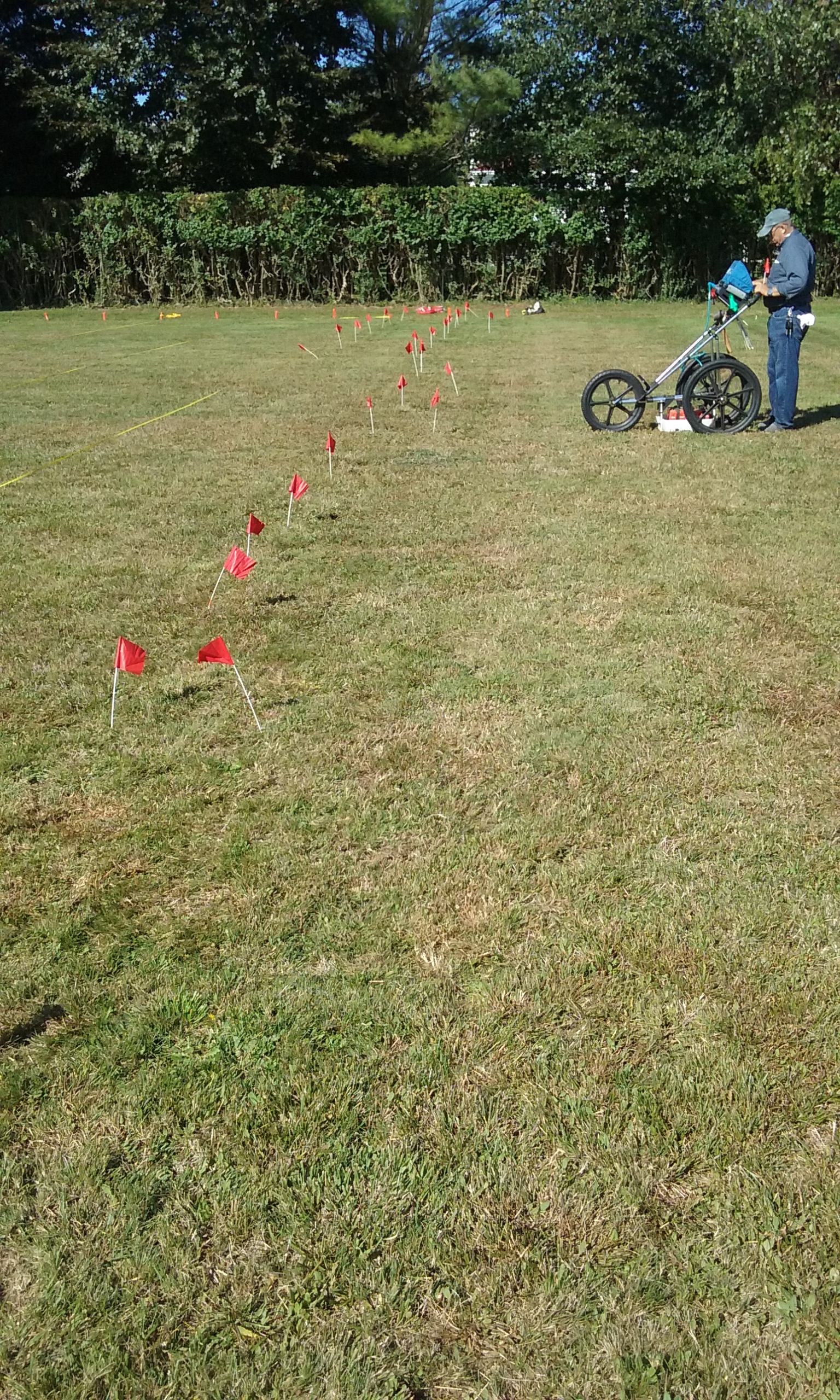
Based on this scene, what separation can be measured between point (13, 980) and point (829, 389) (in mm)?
12824

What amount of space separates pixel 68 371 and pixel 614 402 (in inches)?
374

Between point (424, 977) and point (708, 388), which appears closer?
point (424, 977)

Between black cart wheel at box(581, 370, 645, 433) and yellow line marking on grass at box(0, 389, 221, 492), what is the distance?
4.88 meters

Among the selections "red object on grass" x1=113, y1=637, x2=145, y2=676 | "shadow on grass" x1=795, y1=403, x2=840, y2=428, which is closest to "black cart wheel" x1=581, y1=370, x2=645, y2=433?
"shadow on grass" x1=795, y1=403, x2=840, y2=428

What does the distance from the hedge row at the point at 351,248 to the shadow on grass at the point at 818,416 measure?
1731cm

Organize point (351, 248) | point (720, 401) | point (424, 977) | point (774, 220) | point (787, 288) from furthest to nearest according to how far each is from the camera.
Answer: point (351, 248), point (720, 401), point (787, 288), point (774, 220), point (424, 977)

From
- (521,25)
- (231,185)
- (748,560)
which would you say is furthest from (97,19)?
(748,560)

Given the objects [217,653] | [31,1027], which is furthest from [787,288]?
[31,1027]

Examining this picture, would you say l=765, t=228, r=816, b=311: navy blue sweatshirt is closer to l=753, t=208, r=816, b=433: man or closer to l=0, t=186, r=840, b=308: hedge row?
l=753, t=208, r=816, b=433: man

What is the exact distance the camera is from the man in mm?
9031

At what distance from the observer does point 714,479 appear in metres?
8.29

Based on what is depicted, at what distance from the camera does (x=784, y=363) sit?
31.7 ft

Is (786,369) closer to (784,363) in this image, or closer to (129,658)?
(784,363)

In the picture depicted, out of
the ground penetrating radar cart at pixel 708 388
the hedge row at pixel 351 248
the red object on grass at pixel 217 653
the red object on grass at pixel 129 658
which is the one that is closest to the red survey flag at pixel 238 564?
the red object on grass at pixel 217 653
